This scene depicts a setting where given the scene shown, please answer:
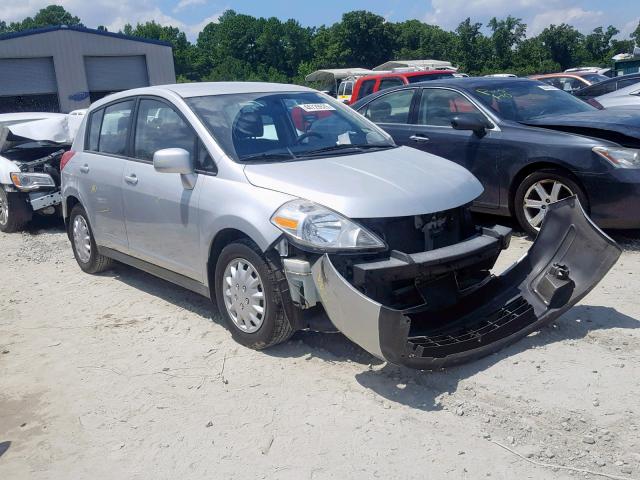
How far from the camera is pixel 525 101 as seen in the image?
7.34 meters

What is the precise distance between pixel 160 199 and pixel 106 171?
1015mm

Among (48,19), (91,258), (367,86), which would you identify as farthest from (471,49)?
(48,19)

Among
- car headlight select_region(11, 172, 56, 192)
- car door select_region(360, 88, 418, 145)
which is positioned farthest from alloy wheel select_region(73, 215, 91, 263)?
car door select_region(360, 88, 418, 145)

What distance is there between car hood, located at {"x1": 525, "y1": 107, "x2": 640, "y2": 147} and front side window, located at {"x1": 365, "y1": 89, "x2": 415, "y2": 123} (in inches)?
63.2

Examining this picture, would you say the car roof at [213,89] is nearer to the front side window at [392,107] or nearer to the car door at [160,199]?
the car door at [160,199]

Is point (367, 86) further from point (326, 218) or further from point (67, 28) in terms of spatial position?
point (67, 28)

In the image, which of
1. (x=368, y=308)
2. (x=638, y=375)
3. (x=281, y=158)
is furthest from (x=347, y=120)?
(x=638, y=375)

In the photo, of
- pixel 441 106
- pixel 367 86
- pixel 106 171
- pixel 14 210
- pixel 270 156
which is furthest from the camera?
pixel 367 86

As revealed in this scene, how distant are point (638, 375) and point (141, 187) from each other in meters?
3.77

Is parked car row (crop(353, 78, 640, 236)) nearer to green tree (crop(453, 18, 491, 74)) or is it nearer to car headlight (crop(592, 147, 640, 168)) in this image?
car headlight (crop(592, 147, 640, 168))

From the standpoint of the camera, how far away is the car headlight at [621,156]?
19.9 feet

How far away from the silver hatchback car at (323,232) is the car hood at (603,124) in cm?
194

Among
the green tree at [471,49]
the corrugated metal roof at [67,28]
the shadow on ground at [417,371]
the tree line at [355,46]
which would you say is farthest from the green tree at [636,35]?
the shadow on ground at [417,371]

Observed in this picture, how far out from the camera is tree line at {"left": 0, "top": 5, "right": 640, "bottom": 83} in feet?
182
